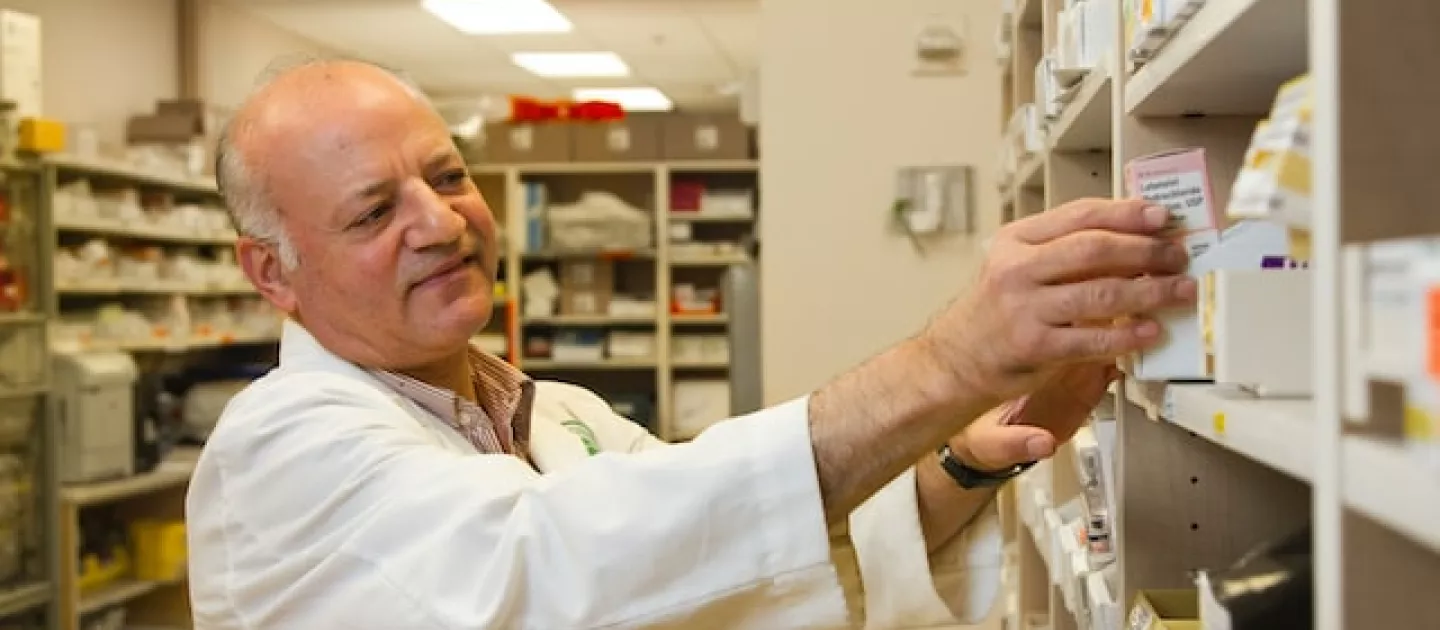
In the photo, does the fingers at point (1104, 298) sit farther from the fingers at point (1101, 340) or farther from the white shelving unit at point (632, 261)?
the white shelving unit at point (632, 261)

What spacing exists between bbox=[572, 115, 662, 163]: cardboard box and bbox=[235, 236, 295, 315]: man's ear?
6043 millimetres

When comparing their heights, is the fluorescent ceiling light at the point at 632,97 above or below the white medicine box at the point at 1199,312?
above

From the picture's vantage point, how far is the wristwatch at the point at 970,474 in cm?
144

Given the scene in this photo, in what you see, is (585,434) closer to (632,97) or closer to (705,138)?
(705,138)

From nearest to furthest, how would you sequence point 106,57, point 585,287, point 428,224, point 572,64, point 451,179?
point 428,224
point 451,179
point 106,57
point 585,287
point 572,64

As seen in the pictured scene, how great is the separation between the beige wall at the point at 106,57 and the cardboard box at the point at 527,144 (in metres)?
1.75

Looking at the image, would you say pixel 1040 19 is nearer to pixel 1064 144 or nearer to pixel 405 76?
pixel 1064 144

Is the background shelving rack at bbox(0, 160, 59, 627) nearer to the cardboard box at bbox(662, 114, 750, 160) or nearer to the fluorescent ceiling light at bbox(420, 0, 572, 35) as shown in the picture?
the fluorescent ceiling light at bbox(420, 0, 572, 35)

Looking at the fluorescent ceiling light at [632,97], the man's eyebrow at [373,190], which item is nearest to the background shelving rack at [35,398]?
the man's eyebrow at [373,190]

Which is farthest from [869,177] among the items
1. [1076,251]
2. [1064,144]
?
[1076,251]

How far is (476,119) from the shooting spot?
7031mm

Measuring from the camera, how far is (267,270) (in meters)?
1.71

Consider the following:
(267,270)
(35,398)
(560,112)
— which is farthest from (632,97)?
(267,270)

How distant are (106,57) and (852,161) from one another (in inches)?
156
